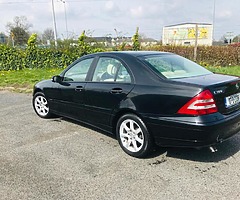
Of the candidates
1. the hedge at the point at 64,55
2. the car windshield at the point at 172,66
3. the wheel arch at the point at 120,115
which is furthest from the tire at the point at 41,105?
the hedge at the point at 64,55

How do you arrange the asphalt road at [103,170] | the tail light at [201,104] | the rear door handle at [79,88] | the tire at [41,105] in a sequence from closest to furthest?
the asphalt road at [103,170]
the tail light at [201,104]
the rear door handle at [79,88]
the tire at [41,105]

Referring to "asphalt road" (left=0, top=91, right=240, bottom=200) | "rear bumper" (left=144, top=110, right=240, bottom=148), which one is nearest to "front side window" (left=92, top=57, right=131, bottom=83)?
"rear bumper" (left=144, top=110, right=240, bottom=148)

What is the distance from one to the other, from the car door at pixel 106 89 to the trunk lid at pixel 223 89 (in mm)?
809

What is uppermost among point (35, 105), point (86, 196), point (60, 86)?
point (60, 86)

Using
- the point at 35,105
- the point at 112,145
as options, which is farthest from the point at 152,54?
the point at 35,105

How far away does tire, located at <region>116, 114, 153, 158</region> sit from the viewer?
3.10 m

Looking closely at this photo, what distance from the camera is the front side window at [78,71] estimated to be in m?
4.01

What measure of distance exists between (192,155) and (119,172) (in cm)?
111

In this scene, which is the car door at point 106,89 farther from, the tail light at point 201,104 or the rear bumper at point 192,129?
the tail light at point 201,104

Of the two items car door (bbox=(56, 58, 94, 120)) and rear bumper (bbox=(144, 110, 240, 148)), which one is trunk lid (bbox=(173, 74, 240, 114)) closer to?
rear bumper (bbox=(144, 110, 240, 148))

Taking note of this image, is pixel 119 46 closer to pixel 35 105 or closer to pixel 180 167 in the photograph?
pixel 35 105

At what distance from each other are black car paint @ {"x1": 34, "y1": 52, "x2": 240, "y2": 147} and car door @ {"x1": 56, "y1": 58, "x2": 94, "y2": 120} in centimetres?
25

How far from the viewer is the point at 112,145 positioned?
3.69 m

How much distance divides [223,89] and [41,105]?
386 cm
